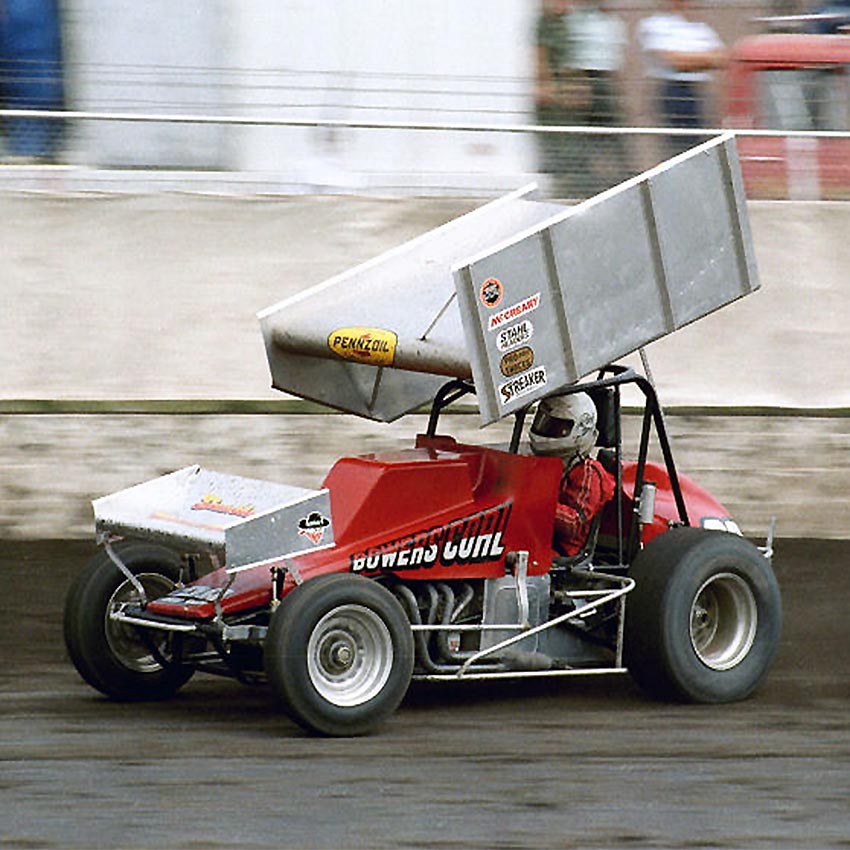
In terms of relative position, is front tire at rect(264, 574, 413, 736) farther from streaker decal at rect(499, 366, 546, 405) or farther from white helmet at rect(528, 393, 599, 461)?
white helmet at rect(528, 393, 599, 461)

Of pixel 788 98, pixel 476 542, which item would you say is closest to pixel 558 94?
pixel 788 98

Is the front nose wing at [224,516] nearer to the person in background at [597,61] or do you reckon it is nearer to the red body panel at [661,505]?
the red body panel at [661,505]

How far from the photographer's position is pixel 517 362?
718cm

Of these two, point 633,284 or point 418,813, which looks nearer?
point 418,813

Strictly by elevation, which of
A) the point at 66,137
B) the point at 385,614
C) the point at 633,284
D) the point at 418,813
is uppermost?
Answer: the point at 66,137

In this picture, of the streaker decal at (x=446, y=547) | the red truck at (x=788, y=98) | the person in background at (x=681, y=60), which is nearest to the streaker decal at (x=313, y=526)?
the streaker decal at (x=446, y=547)

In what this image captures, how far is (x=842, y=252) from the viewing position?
12.6 m

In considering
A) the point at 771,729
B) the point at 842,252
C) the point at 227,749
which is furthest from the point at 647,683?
the point at 842,252

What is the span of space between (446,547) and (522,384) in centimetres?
71

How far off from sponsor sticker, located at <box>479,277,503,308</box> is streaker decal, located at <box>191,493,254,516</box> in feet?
3.66

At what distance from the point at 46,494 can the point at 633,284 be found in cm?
488

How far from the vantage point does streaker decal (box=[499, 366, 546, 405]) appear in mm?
7145

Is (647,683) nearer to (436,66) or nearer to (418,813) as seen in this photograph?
(418,813)

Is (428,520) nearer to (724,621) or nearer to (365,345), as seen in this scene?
(365,345)
